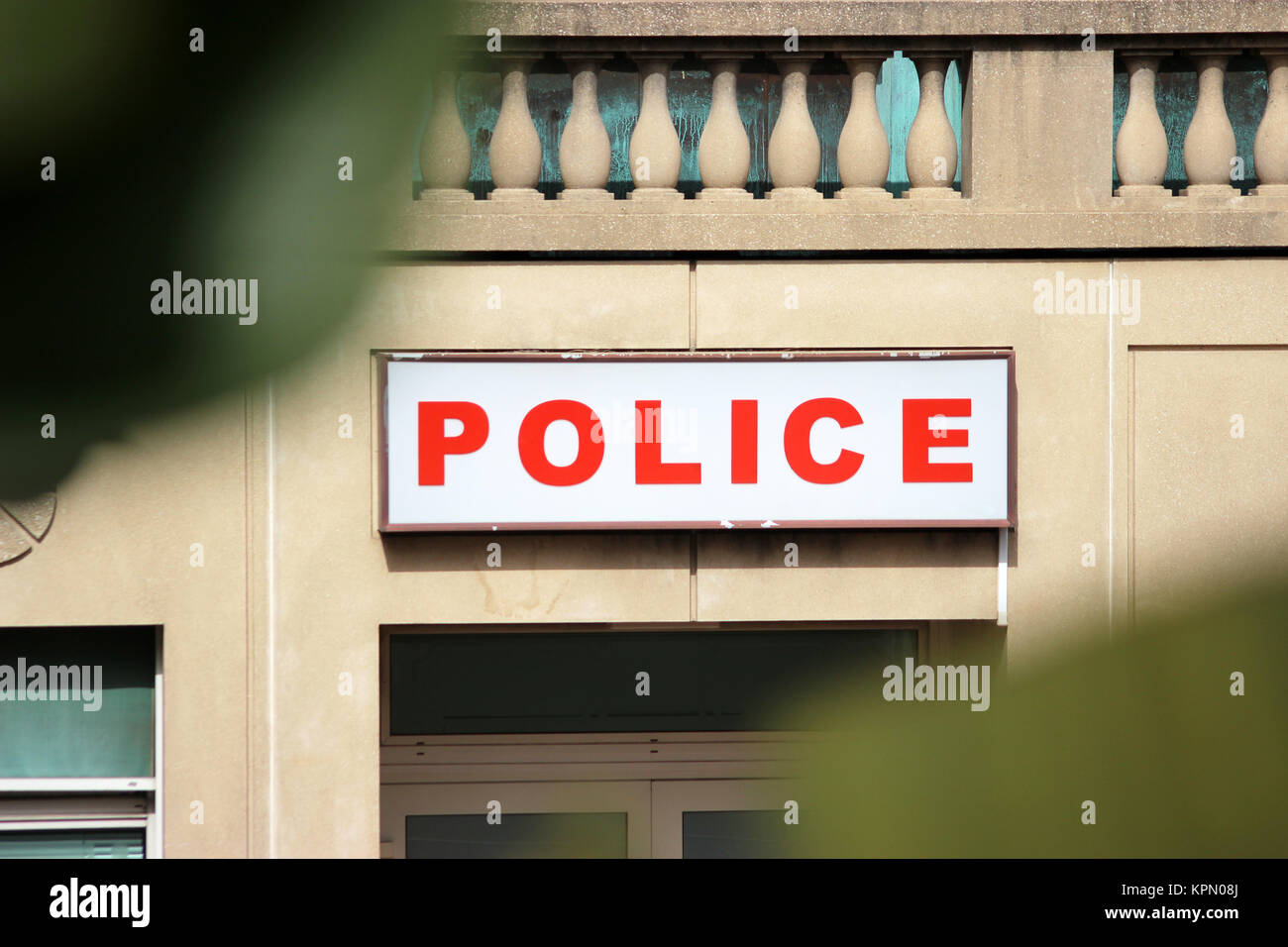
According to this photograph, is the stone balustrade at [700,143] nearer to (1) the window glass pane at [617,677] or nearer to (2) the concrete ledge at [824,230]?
(2) the concrete ledge at [824,230]

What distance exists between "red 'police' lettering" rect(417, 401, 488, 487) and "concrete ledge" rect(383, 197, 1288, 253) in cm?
75

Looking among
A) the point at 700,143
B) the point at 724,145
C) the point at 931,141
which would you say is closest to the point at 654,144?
the point at 700,143

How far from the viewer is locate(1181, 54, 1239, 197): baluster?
234 inches

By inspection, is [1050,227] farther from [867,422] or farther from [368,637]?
[368,637]

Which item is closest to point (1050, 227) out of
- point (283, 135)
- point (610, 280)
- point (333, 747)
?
point (610, 280)

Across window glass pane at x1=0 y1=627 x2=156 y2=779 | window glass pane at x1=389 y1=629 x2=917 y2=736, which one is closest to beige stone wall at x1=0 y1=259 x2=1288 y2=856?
window glass pane at x1=0 y1=627 x2=156 y2=779

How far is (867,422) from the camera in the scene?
5898 millimetres

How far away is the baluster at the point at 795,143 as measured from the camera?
5980mm

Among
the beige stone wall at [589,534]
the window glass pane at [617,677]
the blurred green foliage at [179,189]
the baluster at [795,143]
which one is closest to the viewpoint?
the blurred green foliage at [179,189]

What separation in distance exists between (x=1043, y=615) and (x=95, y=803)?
476 centimetres

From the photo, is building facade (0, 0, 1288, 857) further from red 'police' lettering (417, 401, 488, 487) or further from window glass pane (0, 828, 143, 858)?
red 'police' lettering (417, 401, 488, 487)

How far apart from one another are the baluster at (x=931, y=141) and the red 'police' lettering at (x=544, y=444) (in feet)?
6.37

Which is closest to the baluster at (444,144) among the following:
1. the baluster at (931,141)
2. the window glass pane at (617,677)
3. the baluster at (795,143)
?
the baluster at (795,143)

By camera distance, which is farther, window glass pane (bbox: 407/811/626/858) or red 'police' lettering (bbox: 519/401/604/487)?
window glass pane (bbox: 407/811/626/858)
